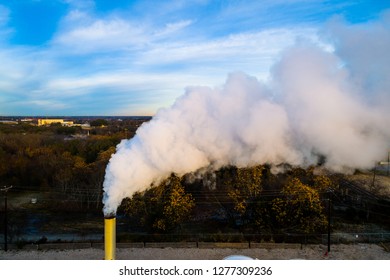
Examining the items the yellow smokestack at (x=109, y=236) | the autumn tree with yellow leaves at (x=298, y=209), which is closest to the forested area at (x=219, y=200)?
the autumn tree with yellow leaves at (x=298, y=209)

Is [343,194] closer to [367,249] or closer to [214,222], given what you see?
[367,249]

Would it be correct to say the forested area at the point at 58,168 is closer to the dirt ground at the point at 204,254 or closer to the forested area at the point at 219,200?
the forested area at the point at 219,200

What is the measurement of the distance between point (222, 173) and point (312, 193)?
10.6 ft

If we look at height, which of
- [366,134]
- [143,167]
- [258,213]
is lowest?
[258,213]

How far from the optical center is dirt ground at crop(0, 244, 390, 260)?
9.38 meters

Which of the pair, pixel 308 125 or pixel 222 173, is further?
pixel 222 173

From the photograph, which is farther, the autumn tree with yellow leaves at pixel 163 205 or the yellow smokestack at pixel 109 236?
the autumn tree with yellow leaves at pixel 163 205

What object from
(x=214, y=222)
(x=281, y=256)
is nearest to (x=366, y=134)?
(x=281, y=256)

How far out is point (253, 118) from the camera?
5590 mm

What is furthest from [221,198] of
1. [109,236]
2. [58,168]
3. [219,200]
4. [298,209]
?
[58,168]

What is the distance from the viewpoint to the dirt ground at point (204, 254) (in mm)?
9383

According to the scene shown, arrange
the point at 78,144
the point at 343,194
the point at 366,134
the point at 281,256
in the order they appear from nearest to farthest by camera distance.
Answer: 1. the point at 366,134
2. the point at 281,256
3. the point at 343,194
4. the point at 78,144

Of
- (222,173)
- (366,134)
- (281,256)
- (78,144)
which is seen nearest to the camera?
(366,134)

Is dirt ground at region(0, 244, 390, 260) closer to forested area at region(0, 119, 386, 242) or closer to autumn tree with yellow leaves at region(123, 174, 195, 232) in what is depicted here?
forested area at region(0, 119, 386, 242)
